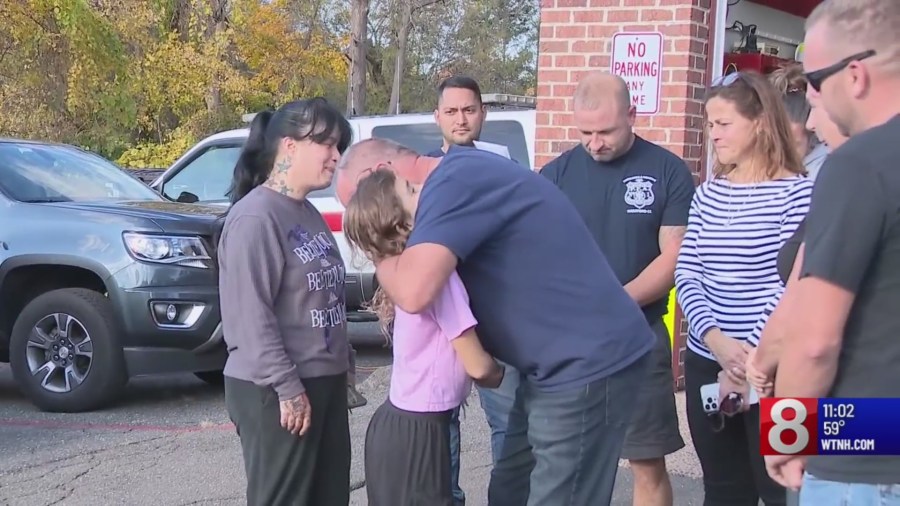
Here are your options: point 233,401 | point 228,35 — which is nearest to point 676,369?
point 233,401

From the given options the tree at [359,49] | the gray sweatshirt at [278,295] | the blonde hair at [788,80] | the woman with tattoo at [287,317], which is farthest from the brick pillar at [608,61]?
the tree at [359,49]

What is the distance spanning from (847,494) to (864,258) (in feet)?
1.57

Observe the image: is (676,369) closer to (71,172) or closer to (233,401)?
(233,401)

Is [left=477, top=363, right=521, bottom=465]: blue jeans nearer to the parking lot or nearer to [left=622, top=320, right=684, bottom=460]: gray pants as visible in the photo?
[left=622, top=320, right=684, bottom=460]: gray pants

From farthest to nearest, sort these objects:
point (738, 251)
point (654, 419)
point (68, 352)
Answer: point (68, 352) → point (654, 419) → point (738, 251)

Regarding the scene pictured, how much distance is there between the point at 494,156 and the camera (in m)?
2.89

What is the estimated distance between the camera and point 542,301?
9.10 feet

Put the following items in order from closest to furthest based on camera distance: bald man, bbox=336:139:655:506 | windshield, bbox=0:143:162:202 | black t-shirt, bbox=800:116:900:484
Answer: black t-shirt, bbox=800:116:900:484 → bald man, bbox=336:139:655:506 → windshield, bbox=0:143:162:202

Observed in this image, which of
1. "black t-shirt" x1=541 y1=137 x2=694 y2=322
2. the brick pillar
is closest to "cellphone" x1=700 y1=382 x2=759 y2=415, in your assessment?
"black t-shirt" x1=541 y1=137 x2=694 y2=322

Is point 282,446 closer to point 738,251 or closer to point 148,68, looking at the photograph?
point 738,251

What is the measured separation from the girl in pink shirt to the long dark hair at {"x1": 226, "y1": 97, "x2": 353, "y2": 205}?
2.46ft

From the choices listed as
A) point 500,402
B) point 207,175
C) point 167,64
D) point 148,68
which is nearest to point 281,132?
point 500,402

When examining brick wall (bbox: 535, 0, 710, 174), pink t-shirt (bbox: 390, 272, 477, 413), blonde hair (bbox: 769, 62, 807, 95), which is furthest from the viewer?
brick wall (bbox: 535, 0, 710, 174)

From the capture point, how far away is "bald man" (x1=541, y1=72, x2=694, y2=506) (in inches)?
157
